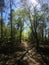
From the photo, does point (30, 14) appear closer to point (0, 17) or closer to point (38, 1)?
point (38, 1)

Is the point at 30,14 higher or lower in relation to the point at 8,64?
higher

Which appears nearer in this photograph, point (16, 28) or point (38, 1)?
point (38, 1)

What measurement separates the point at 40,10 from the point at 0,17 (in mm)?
12239

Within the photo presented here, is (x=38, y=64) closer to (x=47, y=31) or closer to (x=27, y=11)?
(x=27, y=11)

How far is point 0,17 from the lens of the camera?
122 ft

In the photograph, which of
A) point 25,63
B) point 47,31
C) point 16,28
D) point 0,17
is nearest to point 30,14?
point 0,17

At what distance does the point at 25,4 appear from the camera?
27.6 metres

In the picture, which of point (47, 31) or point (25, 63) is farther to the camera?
point (47, 31)

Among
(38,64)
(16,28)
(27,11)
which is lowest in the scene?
(38,64)

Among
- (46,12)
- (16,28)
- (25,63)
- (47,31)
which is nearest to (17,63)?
(25,63)

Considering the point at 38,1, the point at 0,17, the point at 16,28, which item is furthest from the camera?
the point at 16,28

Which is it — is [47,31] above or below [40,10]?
below

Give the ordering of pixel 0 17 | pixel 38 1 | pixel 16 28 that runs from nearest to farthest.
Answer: pixel 38 1 < pixel 0 17 < pixel 16 28

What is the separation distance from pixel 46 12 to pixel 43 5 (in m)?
2.06
